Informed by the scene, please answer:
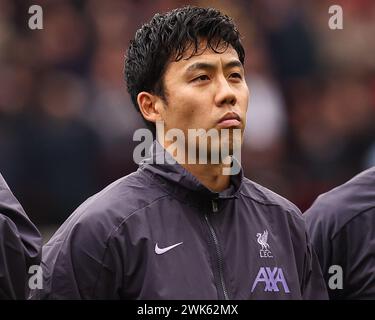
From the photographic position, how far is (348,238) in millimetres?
4418

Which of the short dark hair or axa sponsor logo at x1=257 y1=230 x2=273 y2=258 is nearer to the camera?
axa sponsor logo at x1=257 y1=230 x2=273 y2=258

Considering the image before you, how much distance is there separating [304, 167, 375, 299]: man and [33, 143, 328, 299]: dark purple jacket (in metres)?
0.25

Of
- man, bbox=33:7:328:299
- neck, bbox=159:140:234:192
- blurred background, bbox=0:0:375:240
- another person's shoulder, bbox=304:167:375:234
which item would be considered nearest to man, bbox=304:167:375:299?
another person's shoulder, bbox=304:167:375:234

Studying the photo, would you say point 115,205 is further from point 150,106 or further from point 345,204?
point 345,204

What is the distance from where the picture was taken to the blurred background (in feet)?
25.3

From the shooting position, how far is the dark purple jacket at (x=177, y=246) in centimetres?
375

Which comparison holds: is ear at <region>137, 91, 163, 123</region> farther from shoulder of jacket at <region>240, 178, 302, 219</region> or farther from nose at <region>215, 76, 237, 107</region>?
shoulder of jacket at <region>240, 178, 302, 219</region>

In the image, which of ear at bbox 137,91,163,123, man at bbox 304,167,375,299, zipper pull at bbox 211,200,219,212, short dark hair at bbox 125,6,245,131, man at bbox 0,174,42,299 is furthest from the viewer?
man at bbox 304,167,375,299

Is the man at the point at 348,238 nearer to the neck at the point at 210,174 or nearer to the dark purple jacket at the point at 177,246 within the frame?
A: the dark purple jacket at the point at 177,246

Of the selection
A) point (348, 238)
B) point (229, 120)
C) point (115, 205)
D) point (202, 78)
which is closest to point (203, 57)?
point (202, 78)

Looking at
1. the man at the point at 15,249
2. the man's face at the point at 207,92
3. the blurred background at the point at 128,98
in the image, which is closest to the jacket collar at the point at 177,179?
the man's face at the point at 207,92

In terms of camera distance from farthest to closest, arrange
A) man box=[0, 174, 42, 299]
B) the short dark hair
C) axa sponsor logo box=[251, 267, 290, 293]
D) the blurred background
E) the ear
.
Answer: the blurred background → the ear → the short dark hair → axa sponsor logo box=[251, 267, 290, 293] → man box=[0, 174, 42, 299]
